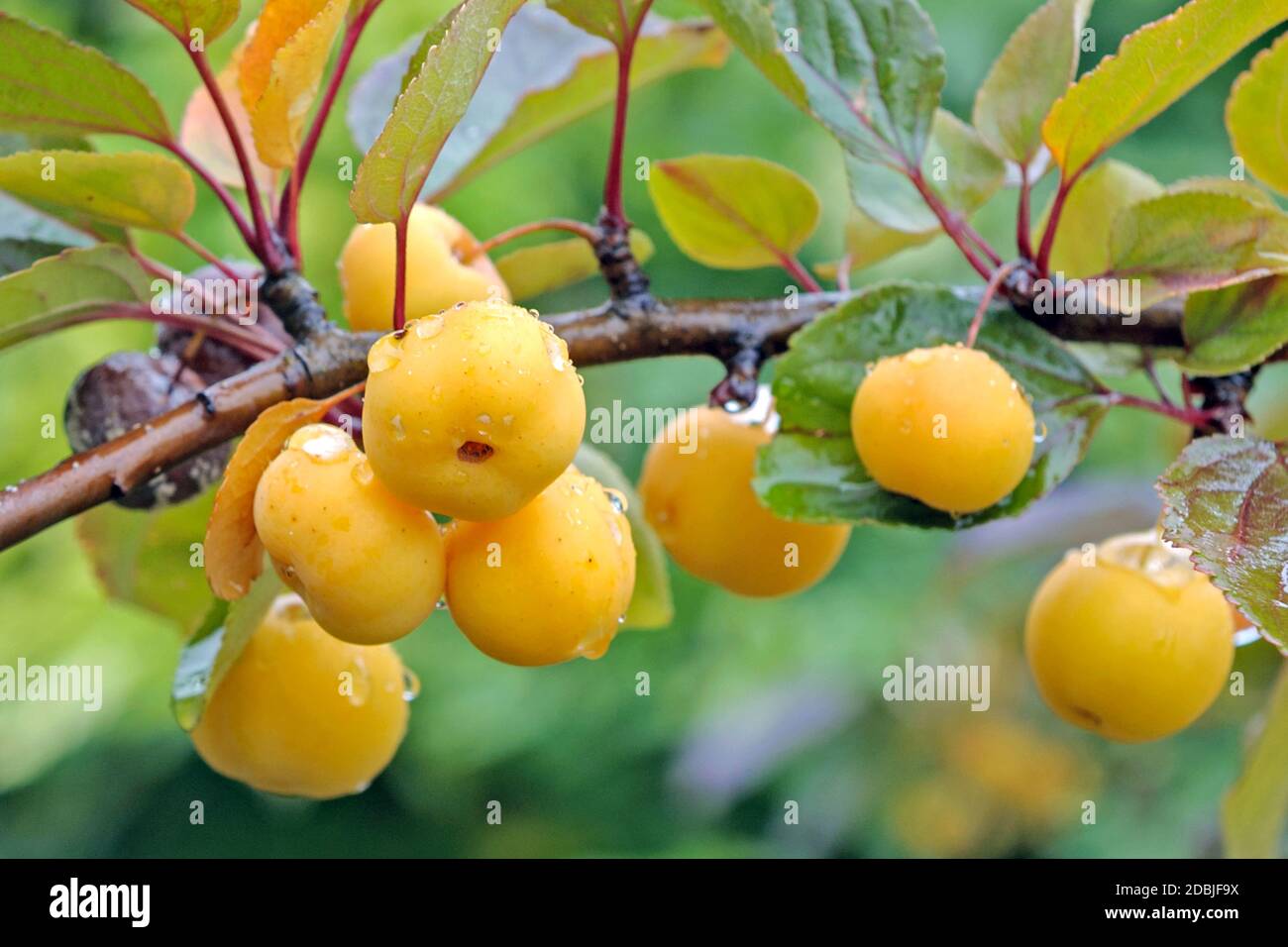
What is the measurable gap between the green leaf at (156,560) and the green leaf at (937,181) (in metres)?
0.39

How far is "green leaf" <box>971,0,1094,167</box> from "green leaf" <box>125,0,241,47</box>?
341 millimetres

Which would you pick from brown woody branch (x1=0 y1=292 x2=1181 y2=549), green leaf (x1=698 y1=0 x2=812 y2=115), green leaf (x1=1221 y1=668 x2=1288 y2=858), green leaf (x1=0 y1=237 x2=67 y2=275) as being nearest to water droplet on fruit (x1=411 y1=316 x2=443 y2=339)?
brown woody branch (x1=0 y1=292 x2=1181 y2=549)

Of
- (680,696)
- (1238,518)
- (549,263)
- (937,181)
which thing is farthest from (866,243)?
(680,696)

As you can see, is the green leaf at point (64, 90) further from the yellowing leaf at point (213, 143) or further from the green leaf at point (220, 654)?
the green leaf at point (220, 654)

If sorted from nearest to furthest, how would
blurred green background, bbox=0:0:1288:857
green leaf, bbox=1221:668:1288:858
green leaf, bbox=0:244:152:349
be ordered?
green leaf, bbox=0:244:152:349
green leaf, bbox=1221:668:1288:858
blurred green background, bbox=0:0:1288:857

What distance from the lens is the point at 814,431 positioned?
58 centimetres

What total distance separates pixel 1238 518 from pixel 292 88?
0.40 meters

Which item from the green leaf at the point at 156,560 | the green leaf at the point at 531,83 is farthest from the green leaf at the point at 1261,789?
the green leaf at the point at 156,560

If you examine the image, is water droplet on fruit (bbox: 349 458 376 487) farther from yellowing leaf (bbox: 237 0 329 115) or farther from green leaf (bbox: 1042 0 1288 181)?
green leaf (bbox: 1042 0 1288 181)

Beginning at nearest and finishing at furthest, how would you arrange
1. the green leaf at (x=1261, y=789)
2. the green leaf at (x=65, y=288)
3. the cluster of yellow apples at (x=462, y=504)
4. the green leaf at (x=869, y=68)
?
the cluster of yellow apples at (x=462, y=504) < the green leaf at (x=65, y=288) < the green leaf at (x=869, y=68) < the green leaf at (x=1261, y=789)

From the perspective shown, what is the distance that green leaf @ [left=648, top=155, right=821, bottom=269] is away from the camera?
0.64 metres

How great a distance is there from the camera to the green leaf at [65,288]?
504 mm

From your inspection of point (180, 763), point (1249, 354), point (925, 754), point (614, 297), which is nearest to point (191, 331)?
point (614, 297)

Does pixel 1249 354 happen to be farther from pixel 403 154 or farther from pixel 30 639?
pixel 30 639
